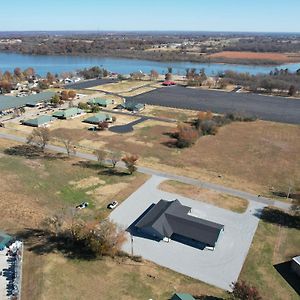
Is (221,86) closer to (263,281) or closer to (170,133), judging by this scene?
(170,133)

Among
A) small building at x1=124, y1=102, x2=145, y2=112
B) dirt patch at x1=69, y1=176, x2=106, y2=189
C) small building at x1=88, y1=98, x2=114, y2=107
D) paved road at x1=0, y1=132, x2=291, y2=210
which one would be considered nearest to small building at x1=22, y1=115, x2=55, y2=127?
small building at x1=88, y1=98, x2=114, y2=107

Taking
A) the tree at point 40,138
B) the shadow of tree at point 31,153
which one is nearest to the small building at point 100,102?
the tree at point 40,138

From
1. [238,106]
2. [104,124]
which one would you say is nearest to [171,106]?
[238,106]

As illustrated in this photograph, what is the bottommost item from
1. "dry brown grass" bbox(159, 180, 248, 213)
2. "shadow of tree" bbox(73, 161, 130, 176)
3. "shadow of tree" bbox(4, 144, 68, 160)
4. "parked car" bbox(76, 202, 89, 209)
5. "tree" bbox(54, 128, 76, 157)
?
"dry brown grass" bbox(159, 180, 248, 213)

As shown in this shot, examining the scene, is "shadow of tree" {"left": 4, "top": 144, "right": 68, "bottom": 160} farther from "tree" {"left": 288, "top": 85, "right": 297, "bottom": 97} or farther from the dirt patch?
"tree" {"left": 288, "top": 85, "right": 297, "bottom": 97}

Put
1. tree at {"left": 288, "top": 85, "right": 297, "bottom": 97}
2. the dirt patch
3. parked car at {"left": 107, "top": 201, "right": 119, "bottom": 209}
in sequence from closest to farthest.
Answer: parked car at {"left": 107, "top": 201, "right": 119, "bottom": 209} → the dirt patch → tree at {"left": 288, "top": 85, "right": 297, "bottom": 97}

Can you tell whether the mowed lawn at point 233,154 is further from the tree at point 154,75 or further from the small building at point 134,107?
the tree at point 154,75
